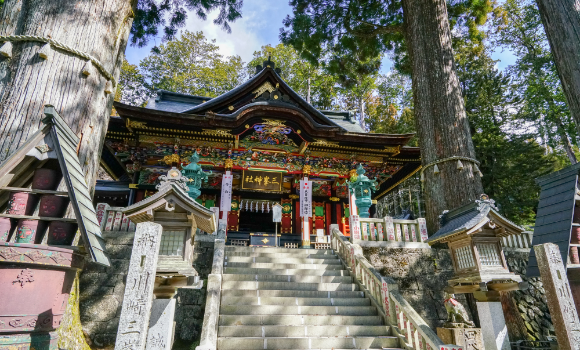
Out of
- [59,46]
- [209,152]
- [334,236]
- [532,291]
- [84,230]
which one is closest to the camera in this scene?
[84,230]

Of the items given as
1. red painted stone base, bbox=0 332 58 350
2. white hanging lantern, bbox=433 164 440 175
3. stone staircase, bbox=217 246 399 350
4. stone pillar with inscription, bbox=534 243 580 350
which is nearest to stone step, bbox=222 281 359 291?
stone staircase, bbox=217 246 399 350

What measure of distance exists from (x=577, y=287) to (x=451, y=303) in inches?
57.6

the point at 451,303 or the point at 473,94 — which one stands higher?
the point at 473,94

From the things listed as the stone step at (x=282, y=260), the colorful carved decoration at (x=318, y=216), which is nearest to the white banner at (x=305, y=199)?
the colorful carved decoration at (x=318, y=216)

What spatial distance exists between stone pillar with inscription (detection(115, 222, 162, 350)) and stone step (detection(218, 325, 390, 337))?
2.32 meters

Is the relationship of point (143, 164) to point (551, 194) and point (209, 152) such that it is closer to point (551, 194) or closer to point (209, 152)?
point (209, 152)

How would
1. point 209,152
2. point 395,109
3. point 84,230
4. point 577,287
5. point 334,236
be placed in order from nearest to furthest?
1. point 84,230
2. point 577,287
3. point 334,236
4. point 209,152
5. point 395,109

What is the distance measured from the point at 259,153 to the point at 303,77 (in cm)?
1389

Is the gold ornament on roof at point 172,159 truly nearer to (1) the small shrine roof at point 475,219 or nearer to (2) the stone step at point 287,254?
(2) the stone step at point 287,254

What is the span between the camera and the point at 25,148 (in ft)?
6.63

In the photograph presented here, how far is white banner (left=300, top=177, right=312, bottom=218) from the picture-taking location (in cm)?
1045

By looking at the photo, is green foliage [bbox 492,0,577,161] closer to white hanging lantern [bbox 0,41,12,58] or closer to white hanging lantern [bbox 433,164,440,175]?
white hanging lantern [bbox 433,164,440,175]

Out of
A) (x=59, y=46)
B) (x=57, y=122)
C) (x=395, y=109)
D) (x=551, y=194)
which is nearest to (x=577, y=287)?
(x=551, y=194)

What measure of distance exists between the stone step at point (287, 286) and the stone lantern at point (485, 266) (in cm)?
213
